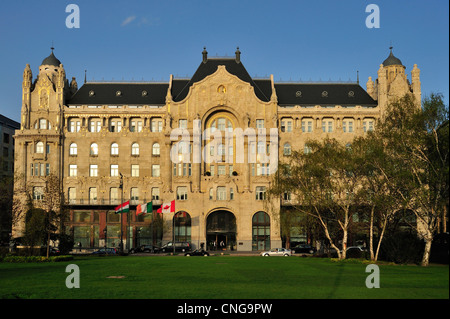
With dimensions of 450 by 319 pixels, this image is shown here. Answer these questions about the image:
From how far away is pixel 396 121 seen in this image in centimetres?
5828

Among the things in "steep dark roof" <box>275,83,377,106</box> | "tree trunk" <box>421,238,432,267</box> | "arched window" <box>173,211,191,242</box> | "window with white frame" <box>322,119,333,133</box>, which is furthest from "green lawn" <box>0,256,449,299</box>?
"steep dark roof" <box>275,83,377,106</box>

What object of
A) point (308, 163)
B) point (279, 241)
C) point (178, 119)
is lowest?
point (279, 241)

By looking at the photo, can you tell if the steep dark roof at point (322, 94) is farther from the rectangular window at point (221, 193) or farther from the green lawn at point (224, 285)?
the green lawn at point (224, 285)

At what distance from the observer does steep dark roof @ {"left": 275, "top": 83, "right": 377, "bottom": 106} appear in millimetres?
114875

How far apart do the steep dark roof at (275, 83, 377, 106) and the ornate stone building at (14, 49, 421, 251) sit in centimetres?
37

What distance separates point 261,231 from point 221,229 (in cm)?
759

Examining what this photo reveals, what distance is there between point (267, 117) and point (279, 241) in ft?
79.3

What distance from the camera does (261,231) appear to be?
107 metres

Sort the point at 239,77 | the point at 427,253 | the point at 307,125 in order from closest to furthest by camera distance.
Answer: the point at 427,253
the point at 307,125
the point at 239,77

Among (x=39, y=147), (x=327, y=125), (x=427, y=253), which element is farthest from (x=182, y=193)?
(x=427, y=253)

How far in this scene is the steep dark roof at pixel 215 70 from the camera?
113 m

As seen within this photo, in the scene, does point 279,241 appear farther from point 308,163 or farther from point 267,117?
point 308,163

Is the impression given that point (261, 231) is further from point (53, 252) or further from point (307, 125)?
point (53, 252)
